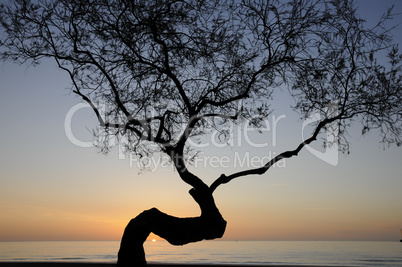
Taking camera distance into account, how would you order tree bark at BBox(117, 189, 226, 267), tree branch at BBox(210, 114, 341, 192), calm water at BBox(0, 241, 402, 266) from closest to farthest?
1. tree bark at BBox(117, 189, 226, 267)
2. tree branch at BBox(210, 114, 341, 192)
3. calm water at BBox(0, 241, 402, 266)

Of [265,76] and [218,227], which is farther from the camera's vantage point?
[265,76]

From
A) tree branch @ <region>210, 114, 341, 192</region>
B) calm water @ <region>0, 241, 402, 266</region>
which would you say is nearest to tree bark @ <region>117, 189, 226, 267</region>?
tree branch @ <region>210, 114, 341, 192</region>

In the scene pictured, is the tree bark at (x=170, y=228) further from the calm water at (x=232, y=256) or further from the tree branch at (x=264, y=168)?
the calm water at (x=232, y=256)

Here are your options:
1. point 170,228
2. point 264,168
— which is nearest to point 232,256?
point 264,168

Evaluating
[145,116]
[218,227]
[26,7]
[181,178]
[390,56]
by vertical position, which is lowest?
[218,227]

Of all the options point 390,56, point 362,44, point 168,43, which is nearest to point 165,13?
point 168,43

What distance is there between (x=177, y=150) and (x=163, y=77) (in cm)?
227

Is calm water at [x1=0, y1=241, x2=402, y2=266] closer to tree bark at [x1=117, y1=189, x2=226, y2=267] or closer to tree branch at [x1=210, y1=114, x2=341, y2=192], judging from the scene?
tree branch at [x1=210, y1=114, x2=341, y2=192]

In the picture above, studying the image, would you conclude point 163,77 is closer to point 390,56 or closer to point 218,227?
point 218,227

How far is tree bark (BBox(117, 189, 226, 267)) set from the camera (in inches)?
442

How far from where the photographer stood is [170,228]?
11.5 m

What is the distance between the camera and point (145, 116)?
500 inches

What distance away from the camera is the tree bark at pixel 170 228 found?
36.8 ft

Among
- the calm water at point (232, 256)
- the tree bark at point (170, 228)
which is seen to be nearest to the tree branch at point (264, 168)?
the tree bark at point (170, 228)
